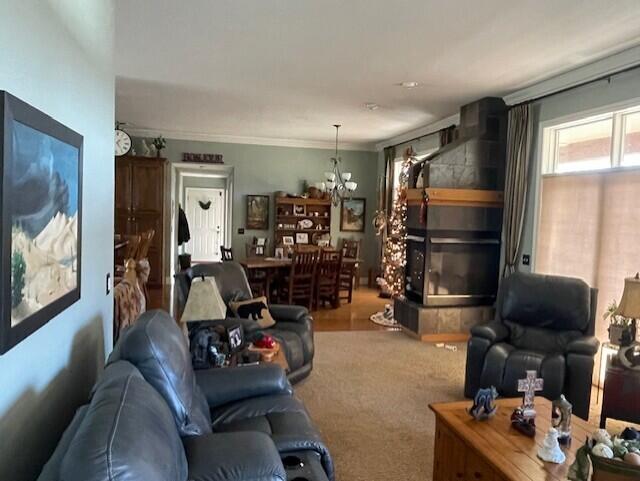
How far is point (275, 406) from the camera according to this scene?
8.30 ft

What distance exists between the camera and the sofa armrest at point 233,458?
5.47 ft

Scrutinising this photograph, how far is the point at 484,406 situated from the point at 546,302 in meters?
1.76

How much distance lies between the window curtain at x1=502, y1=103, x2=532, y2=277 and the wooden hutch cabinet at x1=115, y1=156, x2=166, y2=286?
5470mm

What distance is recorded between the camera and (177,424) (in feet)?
6.42

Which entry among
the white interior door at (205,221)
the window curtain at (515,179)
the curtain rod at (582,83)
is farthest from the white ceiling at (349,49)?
the white interior door at (205,221)

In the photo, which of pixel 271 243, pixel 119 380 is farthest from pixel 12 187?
pixel 271 243

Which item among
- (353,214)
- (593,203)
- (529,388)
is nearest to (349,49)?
(593,203)

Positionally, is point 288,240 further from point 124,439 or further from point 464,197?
point 124,439

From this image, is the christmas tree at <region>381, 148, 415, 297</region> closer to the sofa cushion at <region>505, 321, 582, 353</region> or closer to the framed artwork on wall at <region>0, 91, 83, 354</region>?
the sofa cushion at <region>505, 321, 582, 353</region>

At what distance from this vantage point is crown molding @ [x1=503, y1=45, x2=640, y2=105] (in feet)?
12.6

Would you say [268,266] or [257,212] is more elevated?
[257,212]

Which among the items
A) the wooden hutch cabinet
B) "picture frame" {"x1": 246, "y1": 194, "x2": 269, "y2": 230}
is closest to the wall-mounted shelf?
"picture frame" {"x1": 246, "y1": 194, "x2": 269, "y2": 230}

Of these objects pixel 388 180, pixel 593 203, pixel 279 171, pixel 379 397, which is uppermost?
pixel 279 171

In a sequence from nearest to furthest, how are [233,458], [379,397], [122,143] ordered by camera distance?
[233,458] → [379,397] → [122,143]
